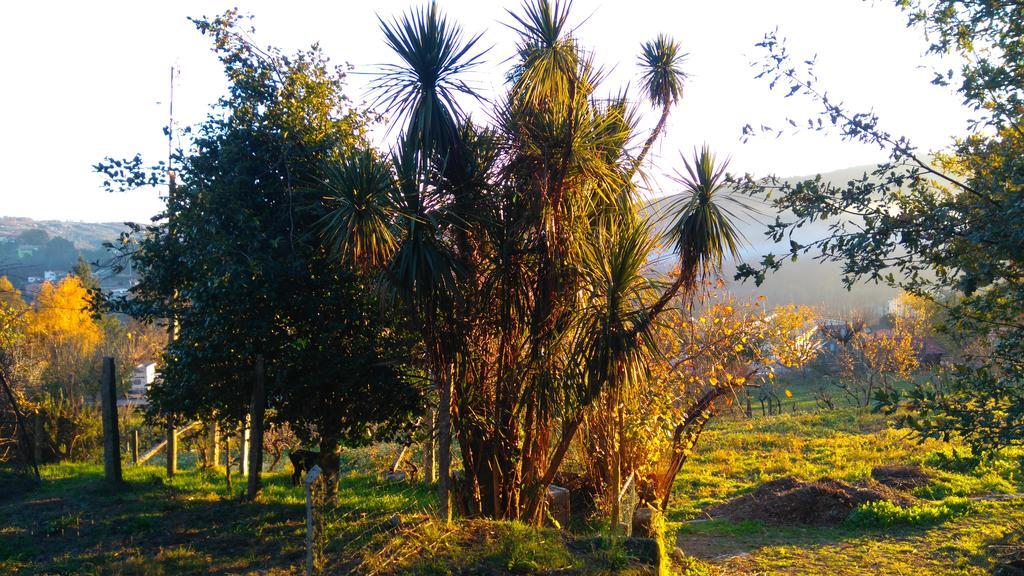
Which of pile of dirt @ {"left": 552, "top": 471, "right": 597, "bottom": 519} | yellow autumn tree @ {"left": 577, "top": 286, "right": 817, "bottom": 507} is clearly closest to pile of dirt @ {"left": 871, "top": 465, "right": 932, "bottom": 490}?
yellow autumn tree @ {"left": 577, "top": 286, "right": 817, "bottom": 507}

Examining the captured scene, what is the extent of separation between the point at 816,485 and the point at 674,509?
90.7 inches

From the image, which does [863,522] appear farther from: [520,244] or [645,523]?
[520,244]

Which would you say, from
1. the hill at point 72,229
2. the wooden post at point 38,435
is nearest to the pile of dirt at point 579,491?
the wooden post at point 38,435

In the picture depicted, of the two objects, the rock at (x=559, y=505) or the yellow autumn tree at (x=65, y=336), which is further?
the yellow autumn tree at (x=65, y=336)

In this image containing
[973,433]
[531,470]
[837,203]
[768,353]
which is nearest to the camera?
[973,433]

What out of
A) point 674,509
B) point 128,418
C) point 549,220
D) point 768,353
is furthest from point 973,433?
point 128,418

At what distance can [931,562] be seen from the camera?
8.19 m

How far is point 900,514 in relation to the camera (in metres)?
10.2

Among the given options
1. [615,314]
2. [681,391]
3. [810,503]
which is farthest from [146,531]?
[810,503]

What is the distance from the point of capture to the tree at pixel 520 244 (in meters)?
6.48

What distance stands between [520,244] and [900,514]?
23.8 feet

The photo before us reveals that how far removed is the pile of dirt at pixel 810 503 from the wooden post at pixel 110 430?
8672mm

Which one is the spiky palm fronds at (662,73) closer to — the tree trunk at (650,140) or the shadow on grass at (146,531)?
the tree trunk at (650,140)

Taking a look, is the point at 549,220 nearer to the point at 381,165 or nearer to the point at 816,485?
the point at 381,165
